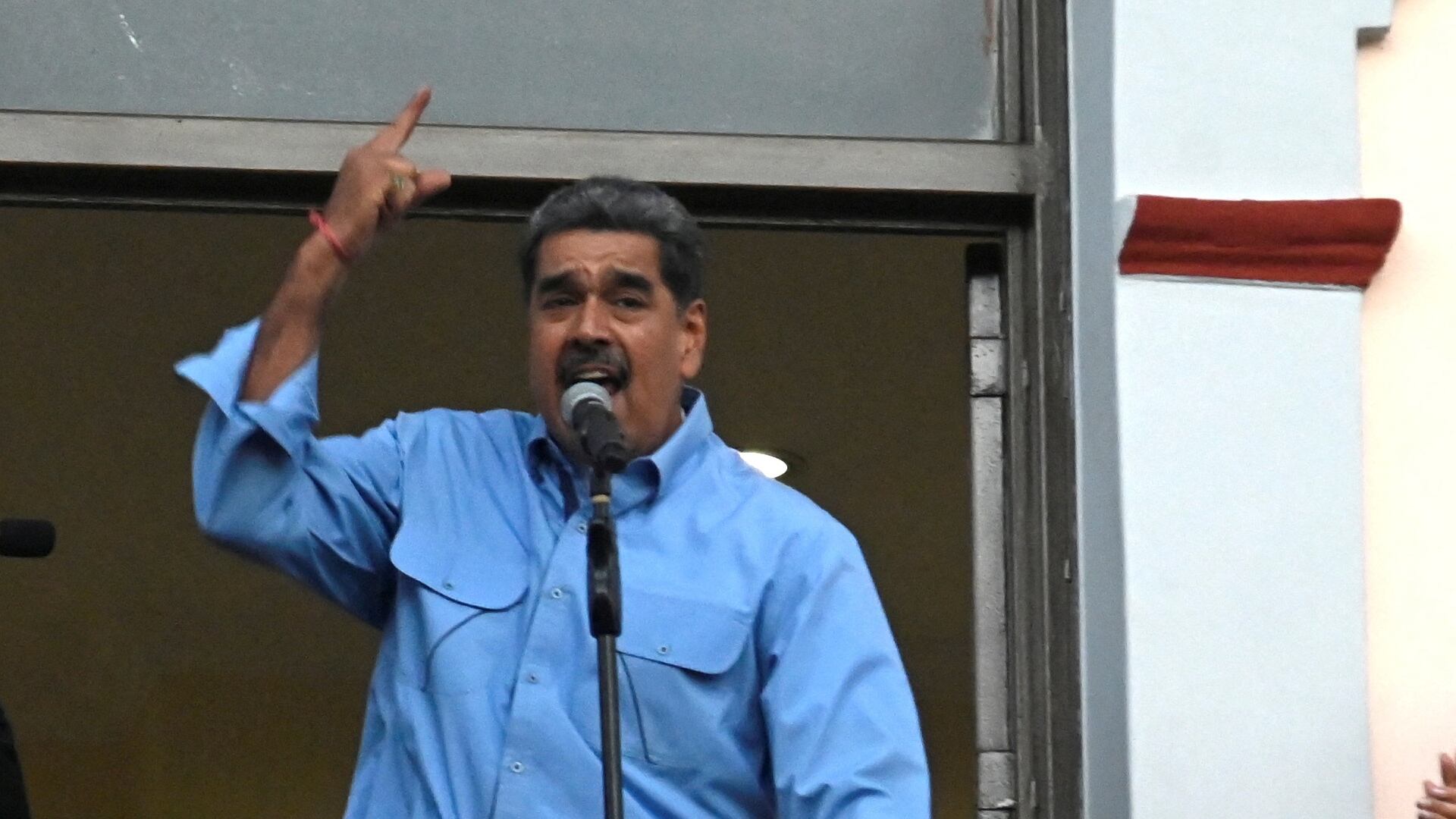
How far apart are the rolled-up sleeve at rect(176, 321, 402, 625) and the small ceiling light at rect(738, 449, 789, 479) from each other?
3.47 metres

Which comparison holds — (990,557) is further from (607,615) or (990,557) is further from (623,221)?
(607,615)

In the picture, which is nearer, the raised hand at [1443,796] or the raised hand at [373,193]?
the raised hand at [373,193]

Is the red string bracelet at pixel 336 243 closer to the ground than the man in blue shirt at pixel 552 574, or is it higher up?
higher up

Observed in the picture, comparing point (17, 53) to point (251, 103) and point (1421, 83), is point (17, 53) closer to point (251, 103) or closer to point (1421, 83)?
point (251, 103)

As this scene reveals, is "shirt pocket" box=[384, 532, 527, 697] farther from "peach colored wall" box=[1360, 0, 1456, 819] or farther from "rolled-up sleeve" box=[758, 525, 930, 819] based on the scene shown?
"peach colored wall" box=[1360, 0, 1456, 819]

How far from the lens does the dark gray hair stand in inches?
146

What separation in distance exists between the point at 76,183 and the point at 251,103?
33 cm

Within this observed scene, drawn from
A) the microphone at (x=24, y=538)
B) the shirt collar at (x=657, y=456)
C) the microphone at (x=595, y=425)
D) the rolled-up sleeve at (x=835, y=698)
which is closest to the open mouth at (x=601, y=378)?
the shirt collar at (x=657, y=456)

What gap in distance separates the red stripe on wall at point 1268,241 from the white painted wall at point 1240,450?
0.03 metres

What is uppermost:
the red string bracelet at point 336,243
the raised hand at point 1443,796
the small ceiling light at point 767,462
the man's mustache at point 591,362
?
the small ceiling light at point 767,462

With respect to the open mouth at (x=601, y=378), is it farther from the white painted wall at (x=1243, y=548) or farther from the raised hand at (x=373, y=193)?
the white painted wall at (x=1243, y=548)

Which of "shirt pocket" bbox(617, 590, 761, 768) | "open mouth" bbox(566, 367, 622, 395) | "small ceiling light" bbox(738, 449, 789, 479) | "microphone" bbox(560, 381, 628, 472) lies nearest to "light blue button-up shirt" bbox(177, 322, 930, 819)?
"shirt pocket" bbox(617, 590, 761, 768)

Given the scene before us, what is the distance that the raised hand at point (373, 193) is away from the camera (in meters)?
A: 3.30

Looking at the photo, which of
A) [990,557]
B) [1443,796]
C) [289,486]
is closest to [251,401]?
[289,486]
